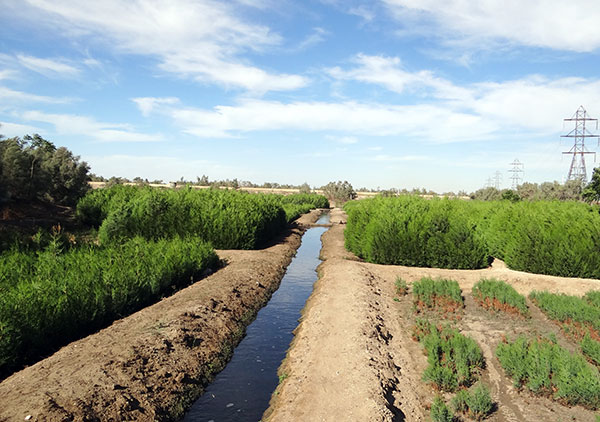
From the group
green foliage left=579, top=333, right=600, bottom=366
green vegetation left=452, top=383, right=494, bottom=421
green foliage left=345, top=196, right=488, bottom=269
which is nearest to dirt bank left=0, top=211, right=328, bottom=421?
green vegetation left=452, top=383, right=494, bottom=421

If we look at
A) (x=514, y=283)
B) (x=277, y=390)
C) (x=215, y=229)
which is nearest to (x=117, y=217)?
(x=215, y=229)

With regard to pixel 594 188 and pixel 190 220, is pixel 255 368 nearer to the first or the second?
pixel 190 220

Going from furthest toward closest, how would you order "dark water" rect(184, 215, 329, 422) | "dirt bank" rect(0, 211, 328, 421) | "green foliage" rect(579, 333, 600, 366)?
"green foliage" rect(579, 333, 600, 366) < "dark water" rect(184, 215, 329, 422) < "dirt bank" rect(0, 211, 328, 421)

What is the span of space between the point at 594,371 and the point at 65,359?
365 inches

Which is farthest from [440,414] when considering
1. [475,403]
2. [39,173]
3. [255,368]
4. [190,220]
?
[39,173]

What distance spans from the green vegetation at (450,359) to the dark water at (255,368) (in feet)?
10.1

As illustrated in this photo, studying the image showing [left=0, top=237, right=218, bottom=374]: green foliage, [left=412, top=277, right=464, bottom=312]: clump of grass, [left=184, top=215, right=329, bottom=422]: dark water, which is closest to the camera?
[left=184, top=215, right=329, bottom=422]: dark water

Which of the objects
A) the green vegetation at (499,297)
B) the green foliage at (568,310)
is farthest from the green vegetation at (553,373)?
the green vegetation at (499,297)

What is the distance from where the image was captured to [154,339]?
25.1 ft

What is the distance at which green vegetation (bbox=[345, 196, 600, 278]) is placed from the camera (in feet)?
48.0

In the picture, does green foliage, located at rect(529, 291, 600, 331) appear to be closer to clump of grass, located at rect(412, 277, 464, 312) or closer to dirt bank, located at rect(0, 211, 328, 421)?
clump of grass, located at rect(412, 277, 464, 312)

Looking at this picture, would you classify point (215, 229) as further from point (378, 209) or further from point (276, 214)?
point (378, 209)

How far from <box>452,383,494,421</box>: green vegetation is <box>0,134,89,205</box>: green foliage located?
29.7 m

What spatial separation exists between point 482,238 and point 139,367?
49.1ft
